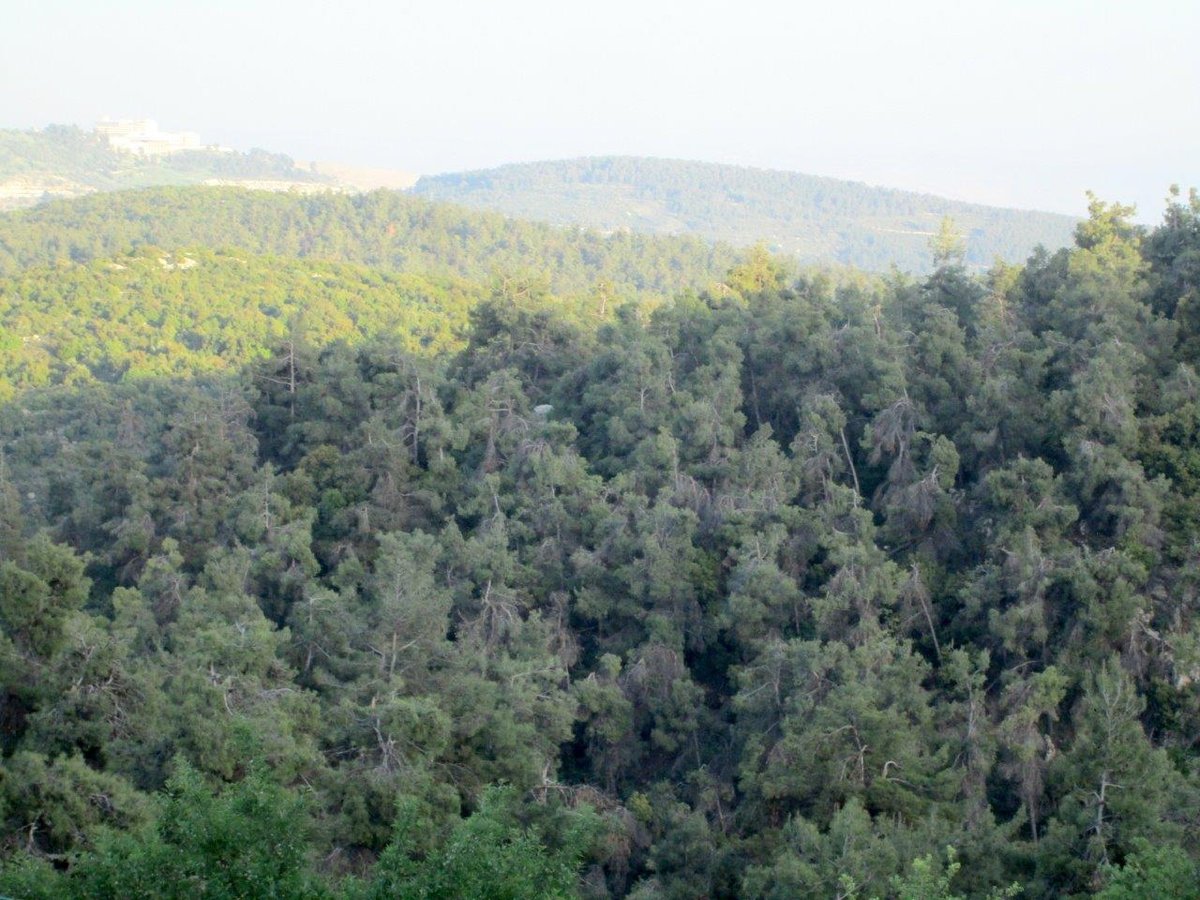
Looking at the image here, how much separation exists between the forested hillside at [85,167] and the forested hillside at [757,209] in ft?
97.4

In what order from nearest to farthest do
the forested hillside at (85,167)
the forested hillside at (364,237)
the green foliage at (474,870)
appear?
the green foliage at (474,870) → the forested hillside at (364,237) → the forested hillside at (85,167)

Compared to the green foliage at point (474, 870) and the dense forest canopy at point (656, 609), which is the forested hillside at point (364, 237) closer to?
the dense forest canopy at point (656, 609)

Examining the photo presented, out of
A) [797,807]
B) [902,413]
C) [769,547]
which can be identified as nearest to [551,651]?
[769,547]

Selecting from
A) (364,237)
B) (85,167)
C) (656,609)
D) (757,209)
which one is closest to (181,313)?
(364,237)

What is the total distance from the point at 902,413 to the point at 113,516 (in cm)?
1353

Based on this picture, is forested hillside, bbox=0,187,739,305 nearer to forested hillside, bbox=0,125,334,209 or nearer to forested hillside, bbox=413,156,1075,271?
forested hillside, bbox=413,156,1075,271

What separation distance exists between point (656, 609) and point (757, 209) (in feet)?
527

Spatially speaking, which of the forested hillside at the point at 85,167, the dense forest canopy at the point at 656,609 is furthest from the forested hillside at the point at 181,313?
the forested hillside at the point at 85,167

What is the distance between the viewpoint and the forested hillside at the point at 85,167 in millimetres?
148500

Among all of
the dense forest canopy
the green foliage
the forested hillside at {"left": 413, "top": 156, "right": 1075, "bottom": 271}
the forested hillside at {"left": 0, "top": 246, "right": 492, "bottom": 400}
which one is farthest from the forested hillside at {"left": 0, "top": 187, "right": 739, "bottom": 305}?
the green foliage

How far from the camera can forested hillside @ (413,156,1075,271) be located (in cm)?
14350

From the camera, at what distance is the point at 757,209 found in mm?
174125

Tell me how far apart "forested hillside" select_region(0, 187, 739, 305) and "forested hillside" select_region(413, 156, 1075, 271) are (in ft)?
144

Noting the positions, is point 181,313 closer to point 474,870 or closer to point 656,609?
point 656,609
